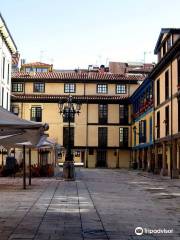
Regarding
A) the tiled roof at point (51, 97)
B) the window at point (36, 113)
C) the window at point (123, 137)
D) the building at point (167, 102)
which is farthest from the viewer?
the window at point (36, 113)

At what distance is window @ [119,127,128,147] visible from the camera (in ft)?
197

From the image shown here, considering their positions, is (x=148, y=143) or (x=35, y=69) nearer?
(x=148, y=143)

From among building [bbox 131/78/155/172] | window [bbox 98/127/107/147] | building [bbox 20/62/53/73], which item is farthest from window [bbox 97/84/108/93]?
building [bbox 20/62/53/73]

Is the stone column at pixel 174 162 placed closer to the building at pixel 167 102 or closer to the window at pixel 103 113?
the building at pixel 167 102

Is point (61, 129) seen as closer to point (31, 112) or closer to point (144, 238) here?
point (31, 112)

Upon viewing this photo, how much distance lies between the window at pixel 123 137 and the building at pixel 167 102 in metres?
17.8

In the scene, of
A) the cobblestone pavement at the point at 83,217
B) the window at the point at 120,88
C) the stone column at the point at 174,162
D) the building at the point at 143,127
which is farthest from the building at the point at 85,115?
the cobblestone pavement at the point at 83,217

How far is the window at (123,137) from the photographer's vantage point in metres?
60.1

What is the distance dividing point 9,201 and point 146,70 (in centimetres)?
5457

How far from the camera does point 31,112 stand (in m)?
60.4

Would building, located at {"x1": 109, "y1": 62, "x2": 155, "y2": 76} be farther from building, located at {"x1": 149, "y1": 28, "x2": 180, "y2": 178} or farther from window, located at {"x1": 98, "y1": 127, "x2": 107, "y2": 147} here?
building, located at {"x1": 149, "y1": 28, "x2": 180, "y2": 178}

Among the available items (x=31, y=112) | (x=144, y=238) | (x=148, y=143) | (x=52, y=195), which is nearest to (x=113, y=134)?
(x=31, y=112)

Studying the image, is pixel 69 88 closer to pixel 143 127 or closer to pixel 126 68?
pixel 126 68

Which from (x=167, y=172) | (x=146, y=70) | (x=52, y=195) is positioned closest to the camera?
(x=52, y=195)
